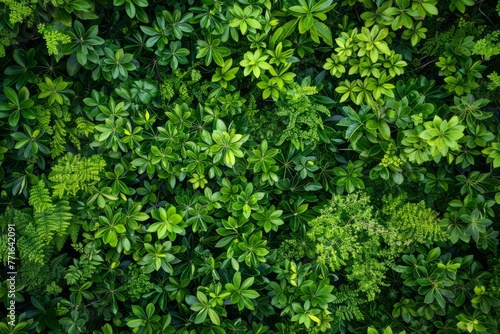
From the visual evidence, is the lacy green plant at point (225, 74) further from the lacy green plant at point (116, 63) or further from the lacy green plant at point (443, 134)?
the lacy green plant at point (443, 134)

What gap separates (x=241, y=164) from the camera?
2.97m

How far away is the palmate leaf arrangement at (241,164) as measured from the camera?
2781mm

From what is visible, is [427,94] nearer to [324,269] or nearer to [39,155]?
[324,269]

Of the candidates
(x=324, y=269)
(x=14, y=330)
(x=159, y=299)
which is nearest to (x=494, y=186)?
(x=324, y=269)

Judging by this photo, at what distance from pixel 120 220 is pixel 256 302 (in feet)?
3.75

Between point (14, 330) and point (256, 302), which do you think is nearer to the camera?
point (14, 330)

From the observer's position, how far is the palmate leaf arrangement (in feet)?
9.12

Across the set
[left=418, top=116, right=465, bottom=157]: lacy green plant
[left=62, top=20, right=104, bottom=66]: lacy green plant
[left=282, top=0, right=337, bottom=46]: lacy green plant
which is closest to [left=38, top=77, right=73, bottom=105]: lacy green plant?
[left=62, top=20, right=104, bottom=66]: lacy green plant

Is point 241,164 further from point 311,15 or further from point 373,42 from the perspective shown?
point 373,42

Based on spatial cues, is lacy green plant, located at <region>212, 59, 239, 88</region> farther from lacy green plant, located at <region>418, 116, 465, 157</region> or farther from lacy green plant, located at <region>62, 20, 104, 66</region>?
lacy green plant, located at <region>418, 116, 465, 157</region>

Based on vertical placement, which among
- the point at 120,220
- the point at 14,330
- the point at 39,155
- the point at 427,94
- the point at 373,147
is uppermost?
the point at 427,94

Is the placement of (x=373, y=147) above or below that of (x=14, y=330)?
above

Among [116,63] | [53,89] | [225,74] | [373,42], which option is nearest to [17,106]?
[53,89]

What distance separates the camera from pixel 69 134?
3.00 m
